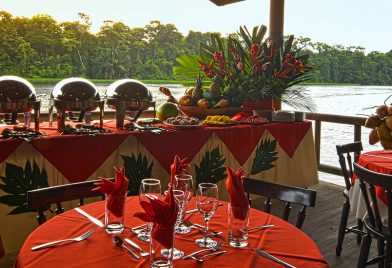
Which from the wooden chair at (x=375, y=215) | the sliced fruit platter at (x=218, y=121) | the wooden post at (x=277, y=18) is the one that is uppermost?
the wooden post at (x=277, y=18)

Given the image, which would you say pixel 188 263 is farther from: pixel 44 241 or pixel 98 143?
pixel 98 143

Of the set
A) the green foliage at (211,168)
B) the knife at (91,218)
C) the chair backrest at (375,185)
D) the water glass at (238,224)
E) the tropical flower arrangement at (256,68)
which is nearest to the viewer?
the water glass at (238,224)

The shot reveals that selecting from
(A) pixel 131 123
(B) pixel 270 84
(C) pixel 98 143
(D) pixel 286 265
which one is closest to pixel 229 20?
(B) pixel 270 84

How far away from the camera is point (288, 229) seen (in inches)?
58.1

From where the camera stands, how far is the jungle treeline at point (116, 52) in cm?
343

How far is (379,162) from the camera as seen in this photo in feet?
8.80

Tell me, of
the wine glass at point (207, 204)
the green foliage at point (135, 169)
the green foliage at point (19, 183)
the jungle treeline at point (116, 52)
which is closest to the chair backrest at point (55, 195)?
the wine glass at point (207, 204)

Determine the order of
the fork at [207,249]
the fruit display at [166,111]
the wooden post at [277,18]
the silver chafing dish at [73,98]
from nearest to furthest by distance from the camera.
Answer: the fork at [207,249], the silver chafing dish at [73,98], the fruit display at [166,111], the wooden post at [277,18]

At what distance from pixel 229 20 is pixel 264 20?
2.19ft

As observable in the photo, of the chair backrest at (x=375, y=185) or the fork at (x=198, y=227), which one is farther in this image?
the chair backrest at (x=375, y=185)

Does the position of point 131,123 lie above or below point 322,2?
below

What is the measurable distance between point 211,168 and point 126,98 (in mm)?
875

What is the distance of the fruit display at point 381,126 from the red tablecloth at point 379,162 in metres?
0.09

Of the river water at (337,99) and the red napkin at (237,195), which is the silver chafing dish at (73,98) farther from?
the red napkin at (237,195)
